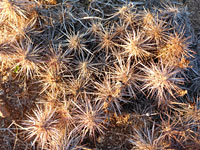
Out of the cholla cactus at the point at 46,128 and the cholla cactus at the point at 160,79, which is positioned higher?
the cholla cactus at the point at 160,79

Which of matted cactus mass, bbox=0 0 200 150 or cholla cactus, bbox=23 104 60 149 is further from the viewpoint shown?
matted cactus mass, bbox=0 0 200 150

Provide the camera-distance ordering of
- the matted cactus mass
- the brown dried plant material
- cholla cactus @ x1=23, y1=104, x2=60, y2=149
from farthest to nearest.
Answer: the brown dried plant material → the matted cactus mass → cholla cactus @ x1=23, y1=104, x2=60, y2=149

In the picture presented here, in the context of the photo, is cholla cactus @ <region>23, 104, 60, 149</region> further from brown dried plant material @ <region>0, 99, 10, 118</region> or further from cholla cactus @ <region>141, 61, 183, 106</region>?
cholla cactus @ <region>141, 61, 183, 106</region>

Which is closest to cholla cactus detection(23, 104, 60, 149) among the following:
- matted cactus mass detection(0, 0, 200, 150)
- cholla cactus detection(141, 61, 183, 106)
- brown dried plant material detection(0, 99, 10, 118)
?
matted cactus mass detection(0, 0, 200, 150)

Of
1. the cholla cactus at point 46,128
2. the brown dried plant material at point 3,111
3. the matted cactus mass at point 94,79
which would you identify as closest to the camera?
the cholla cactus at point 46,128

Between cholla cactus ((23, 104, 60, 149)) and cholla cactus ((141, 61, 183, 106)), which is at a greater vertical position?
cholla cactus ((141, 61, 183, 106))

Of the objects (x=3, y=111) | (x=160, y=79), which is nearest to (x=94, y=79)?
(x=160, y=79)

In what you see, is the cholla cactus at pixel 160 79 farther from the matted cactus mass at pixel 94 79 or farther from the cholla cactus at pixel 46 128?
the cholla cactus at pixel 46 128

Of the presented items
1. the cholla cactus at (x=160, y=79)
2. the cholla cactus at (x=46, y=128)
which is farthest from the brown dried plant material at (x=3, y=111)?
the cholla cactus at (x=160, y=79)

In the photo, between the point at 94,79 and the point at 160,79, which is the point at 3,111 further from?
the point at 160,79
